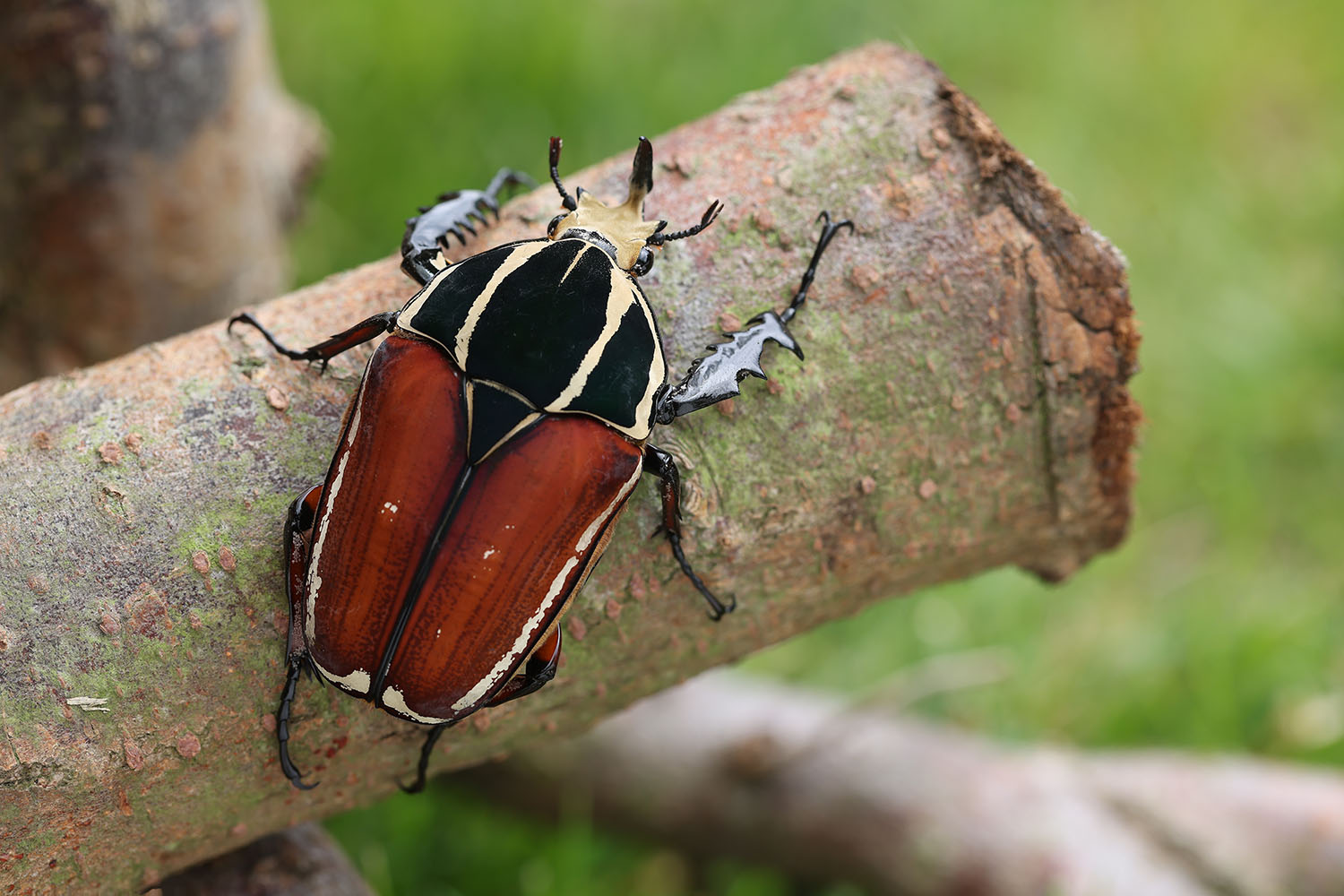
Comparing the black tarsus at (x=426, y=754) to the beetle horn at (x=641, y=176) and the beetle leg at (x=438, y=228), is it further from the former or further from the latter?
the beetle horn at (x=641, y=176)

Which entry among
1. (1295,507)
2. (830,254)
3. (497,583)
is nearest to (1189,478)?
(1295,507)

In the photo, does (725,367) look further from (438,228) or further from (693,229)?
(438,228)

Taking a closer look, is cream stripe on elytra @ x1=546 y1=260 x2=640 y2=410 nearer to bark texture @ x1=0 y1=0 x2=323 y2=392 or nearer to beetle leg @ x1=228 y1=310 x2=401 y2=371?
beetle leg @ x1=228 y1=310 x2=401 y2=371

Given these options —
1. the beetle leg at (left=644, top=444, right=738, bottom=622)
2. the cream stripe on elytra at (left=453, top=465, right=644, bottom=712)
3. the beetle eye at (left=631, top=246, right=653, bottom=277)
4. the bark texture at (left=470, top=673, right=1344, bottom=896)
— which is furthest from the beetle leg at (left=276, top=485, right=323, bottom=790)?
the bark texture at (left=470, top=673, right=1344, bottom=896)

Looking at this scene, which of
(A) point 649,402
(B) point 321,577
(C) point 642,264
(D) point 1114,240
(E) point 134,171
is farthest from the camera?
(D) point 1114,240

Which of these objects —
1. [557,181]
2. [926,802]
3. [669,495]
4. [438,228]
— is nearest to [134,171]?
→ [438,228]

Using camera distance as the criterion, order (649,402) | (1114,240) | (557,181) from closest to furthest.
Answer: (649,402) < (557,181) < (1114,240)

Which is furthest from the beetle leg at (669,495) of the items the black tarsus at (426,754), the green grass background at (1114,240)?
the green grass background at (1114,240)

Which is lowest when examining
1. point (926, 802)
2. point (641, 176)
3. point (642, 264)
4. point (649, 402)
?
point (926, 802)
